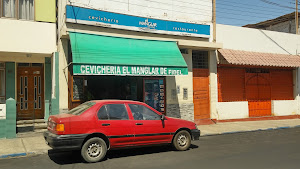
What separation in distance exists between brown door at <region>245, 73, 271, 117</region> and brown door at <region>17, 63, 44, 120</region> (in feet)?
38.2

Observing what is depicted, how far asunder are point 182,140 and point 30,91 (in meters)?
8.14

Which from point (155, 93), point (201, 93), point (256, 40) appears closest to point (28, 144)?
point (155, 93)

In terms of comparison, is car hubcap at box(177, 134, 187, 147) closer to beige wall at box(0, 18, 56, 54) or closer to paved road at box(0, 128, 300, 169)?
paved road at box(0, 128, 300, 169)

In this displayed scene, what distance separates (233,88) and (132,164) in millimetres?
10673

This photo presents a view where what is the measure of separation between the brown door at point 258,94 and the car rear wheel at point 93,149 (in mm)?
11779

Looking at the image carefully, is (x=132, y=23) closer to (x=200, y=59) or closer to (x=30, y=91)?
(x=200, y=59)

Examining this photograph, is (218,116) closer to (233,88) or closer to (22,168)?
(233,88)

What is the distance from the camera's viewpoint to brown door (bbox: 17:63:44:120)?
12.6 metres

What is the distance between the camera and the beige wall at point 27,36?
1101 centimetres

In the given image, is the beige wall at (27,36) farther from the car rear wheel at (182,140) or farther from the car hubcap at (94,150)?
the car rear wheel at (182,140)

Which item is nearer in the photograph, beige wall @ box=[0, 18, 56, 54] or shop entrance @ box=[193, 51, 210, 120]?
beige wall @ box=[0, 18, 56, 54]

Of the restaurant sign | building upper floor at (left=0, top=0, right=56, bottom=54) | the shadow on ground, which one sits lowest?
the shadow on ground

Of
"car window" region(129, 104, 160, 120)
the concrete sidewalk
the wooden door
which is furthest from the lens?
the wooden door

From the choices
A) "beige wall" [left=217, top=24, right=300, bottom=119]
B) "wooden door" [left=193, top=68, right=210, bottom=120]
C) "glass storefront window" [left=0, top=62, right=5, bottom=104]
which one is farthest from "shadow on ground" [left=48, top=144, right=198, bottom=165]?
"beige wall" [left=217, top=24, right=300, bottom=119]
